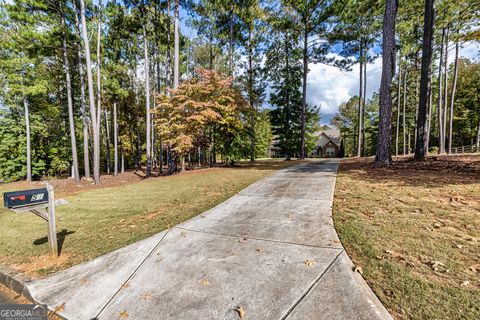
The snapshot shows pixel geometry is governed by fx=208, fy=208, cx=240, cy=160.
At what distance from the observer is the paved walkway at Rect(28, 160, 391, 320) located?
6.56 feet

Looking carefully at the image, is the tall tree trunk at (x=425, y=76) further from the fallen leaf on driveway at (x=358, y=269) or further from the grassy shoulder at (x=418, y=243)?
the fallen leaf on driveway at (x=358, y=269)

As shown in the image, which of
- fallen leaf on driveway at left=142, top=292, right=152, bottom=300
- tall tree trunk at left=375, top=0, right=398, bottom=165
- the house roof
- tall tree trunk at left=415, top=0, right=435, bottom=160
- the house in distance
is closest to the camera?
fallen leaf on driveway at left=142, top=292, right=152, bottom=300

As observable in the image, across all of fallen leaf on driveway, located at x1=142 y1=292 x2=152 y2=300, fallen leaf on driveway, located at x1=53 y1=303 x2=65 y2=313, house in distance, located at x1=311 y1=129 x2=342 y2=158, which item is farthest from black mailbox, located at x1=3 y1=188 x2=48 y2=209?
house in distance, located at x1=311 y1=129 x2=342 y2=158

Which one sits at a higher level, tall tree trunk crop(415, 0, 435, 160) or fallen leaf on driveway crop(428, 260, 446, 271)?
tall tree trunk crop(415, 0, 435, 160)

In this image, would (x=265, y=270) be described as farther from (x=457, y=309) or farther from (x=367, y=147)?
(x=367, y=147)

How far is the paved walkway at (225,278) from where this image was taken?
1998 mm

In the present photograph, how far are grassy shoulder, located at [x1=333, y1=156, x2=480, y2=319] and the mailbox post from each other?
14.8ft

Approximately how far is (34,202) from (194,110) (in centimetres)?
913

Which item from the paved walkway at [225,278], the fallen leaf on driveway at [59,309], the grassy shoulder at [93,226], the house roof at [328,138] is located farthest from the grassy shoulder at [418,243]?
the house roof at [328,138]

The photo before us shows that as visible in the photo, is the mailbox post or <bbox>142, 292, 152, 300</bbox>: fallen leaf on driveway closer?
<bbox>142, 292, 152, 300</bbox>: fallen leaf on driveway

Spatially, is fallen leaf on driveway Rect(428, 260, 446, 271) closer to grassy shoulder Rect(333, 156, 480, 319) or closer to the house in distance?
grassy shoulder Rect(333, 156, 480, 319)

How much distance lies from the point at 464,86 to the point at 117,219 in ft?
121

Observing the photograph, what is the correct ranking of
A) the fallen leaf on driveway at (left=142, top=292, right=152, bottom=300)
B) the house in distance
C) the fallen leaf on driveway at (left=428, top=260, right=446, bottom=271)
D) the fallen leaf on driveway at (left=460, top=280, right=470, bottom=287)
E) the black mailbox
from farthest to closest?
the house in distance < the black mailbox < the fallen leaf on driveway at (left=142, top=292, right=152, bottom=300) < the fallen leaf on driveway at (left=428, top=260, right=446, bottom=271) < the fallen leaf on driveway at (left=460, top=280, right=470, bottom=287)

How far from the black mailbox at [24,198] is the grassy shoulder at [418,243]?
450 cm
